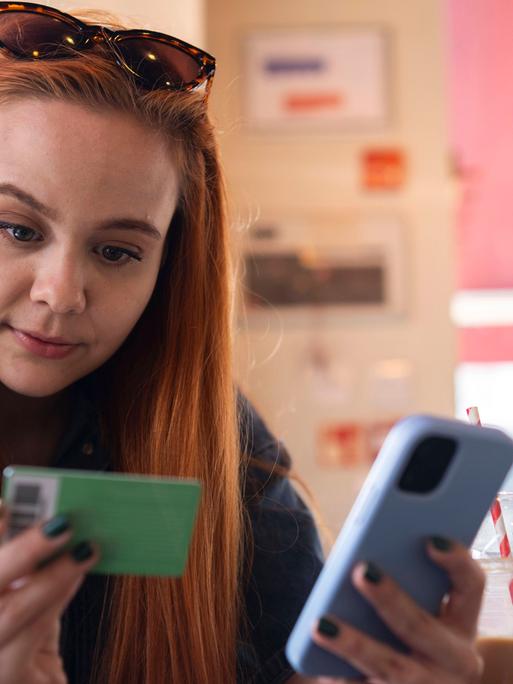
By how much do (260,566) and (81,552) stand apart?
47cm

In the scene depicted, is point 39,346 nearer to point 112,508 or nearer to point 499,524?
point 112,508

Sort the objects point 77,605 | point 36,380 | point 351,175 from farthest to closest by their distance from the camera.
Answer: point 351,175
point 77,605
point 36,380

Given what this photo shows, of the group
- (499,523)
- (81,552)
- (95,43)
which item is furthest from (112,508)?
(95,43)

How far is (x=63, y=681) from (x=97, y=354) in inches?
13.9

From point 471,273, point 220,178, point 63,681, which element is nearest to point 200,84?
point 220,178

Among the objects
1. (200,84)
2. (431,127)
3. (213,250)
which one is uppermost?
(431,127)

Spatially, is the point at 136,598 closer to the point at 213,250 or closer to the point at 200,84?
the point at 213,250

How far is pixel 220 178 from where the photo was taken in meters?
1.15

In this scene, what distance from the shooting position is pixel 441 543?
2.35ft

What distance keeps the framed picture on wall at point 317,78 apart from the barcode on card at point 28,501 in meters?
2.63

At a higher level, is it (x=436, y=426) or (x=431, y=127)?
(x=431, y=127)

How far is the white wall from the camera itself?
305 centimetres

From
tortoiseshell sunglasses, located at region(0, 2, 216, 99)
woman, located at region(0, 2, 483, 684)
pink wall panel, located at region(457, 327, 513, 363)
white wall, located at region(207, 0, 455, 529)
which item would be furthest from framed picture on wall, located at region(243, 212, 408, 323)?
tortoiseshell sunglasses, located at region(0, 2, 216, 99)

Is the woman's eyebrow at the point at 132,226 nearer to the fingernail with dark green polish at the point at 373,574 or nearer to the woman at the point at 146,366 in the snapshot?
the woman at the point at 146,366
